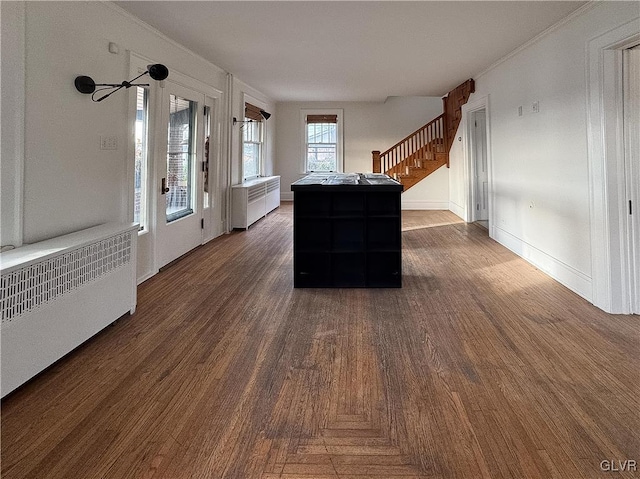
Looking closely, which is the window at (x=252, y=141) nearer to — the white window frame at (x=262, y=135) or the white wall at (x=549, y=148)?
the white window frame at (x=262, y=135)

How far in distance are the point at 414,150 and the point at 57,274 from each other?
27.3ft

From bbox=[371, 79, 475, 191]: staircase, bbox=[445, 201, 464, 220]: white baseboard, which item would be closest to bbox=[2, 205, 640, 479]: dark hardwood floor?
bbox=[445, 201, 464, 220]: white baseboard

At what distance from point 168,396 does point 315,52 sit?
439 cm

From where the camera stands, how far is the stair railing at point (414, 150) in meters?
8.95

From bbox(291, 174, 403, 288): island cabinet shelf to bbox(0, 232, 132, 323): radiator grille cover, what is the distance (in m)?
1.64

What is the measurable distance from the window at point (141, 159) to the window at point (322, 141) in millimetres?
6684

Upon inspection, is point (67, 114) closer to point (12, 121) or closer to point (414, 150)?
point (12, 121)

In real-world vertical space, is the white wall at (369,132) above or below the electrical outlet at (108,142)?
above

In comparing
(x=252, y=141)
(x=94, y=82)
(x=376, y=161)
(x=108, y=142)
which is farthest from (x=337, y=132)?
(x=94, y=82)

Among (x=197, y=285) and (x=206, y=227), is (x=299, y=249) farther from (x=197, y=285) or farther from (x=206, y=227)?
(x=206, y=227)

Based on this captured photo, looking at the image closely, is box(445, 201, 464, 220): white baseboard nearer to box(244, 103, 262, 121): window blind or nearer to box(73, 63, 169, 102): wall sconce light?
box(244, 103, 262, 121): window blind

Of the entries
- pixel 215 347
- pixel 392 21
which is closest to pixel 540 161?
pixel 392 21

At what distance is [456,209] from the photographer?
859cm

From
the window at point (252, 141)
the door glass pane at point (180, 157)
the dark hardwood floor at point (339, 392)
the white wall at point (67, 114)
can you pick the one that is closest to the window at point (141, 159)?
the white wall at point (67, 114)
